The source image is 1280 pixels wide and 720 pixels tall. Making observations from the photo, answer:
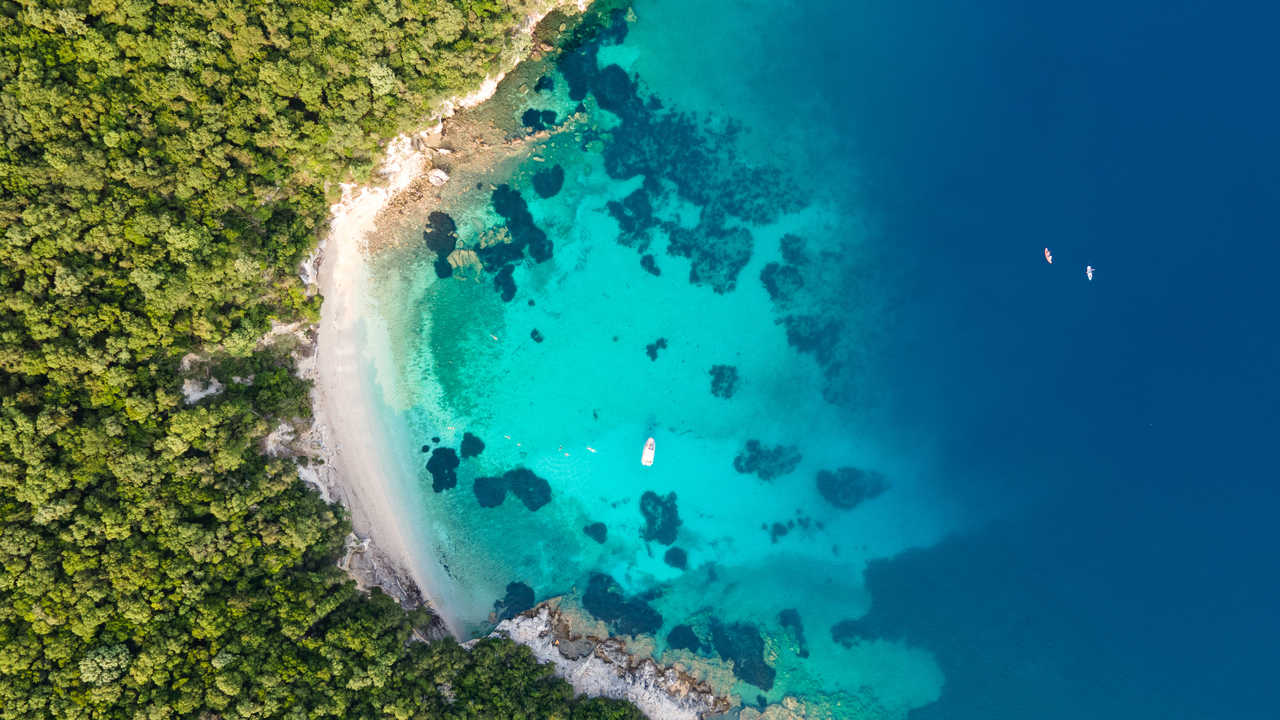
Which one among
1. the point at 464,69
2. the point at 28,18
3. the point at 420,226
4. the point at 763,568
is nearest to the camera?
the point at 28,18

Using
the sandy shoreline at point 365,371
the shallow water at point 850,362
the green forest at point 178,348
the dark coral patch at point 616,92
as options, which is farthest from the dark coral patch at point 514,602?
the dark coral patch at point 616,92

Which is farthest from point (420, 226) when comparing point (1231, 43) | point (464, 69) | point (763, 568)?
point (1231, 43)

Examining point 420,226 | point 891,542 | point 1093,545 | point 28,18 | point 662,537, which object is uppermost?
point 1093,545

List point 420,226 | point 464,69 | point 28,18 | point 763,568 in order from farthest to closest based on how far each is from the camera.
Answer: point 763,568 < point 420,226 < point 464,69 < point 28,18

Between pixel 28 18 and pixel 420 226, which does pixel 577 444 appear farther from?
pixel 28 18

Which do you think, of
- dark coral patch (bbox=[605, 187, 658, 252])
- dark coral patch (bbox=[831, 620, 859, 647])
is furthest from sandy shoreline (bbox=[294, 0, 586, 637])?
→ dark coral patch (bbox=[831, 620, 859, 647])

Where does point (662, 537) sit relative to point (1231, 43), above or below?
below

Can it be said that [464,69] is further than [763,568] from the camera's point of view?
No
